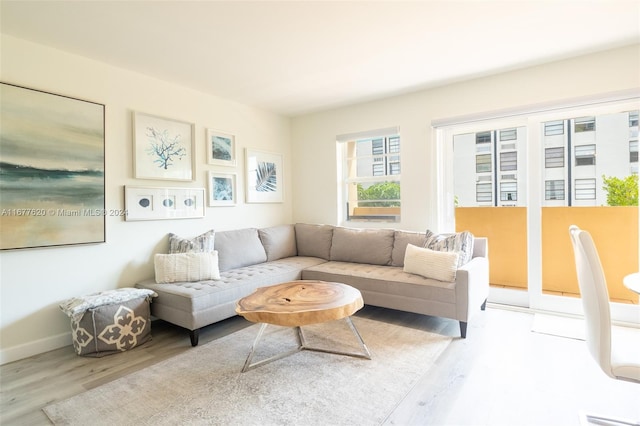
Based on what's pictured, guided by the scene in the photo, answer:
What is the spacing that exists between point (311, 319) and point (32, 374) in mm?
1994

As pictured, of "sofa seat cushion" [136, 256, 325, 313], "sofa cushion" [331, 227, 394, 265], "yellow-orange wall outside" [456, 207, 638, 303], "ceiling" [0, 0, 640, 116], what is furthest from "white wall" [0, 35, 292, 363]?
"yellow-orange wall outside" [456, 207, 638, 303]

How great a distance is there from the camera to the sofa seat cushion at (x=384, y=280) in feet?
9.08

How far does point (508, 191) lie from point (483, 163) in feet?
1.30

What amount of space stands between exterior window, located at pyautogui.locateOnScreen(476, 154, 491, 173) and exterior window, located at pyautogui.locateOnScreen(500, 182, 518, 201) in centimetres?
24

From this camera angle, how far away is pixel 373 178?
4262 millimetres

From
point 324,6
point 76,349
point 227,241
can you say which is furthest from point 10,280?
point 324,6

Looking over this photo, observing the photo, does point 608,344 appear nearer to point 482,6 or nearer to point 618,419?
point 618,419

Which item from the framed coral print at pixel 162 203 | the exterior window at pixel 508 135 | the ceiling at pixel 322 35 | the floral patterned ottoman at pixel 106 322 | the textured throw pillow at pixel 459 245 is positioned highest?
the ceiling at pixel 322 35

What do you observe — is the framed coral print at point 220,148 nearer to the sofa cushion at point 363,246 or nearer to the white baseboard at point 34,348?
the sofa cushion at point 363,246

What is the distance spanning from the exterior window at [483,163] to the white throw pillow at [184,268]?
298cm

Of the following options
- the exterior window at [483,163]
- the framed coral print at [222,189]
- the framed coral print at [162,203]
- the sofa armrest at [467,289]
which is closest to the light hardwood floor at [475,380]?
the sofa armrest at [467,289]

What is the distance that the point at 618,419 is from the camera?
5.34 feet

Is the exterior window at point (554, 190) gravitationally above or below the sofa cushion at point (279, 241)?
above

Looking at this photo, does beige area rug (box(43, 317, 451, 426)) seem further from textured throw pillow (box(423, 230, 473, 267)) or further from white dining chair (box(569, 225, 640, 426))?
white dining chair (box(569, 225, 640, 426))
